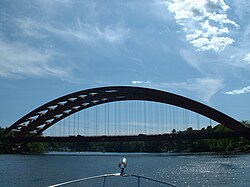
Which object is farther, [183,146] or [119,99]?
[183,146]

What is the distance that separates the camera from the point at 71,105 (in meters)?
77.9

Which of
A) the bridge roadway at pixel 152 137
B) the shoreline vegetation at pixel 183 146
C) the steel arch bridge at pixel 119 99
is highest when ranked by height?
the steel arch bridge at pixel 119 99

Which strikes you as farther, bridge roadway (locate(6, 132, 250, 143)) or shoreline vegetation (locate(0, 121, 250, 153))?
shoreline vegetation (locate(0, 121, 250, 153))

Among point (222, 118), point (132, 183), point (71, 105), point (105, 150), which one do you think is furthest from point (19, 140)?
point (132, 183)

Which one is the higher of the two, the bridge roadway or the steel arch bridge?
the steel arch bridge

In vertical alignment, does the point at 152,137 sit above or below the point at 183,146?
above

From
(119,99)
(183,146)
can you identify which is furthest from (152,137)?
(183,146)

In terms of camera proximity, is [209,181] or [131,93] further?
[131,93]

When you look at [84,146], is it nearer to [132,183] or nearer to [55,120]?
[55,120]

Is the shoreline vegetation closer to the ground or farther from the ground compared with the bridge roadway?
closer to the ground

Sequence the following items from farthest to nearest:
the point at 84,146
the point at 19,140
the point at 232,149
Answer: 1. the point at 84,146
2. the point at 232,149
3. the point at 19,140

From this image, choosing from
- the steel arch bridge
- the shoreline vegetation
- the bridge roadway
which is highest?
the steel arch bridge

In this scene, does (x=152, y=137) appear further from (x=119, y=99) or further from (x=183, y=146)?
(x=183, y=146)

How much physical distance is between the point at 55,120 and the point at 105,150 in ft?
172
